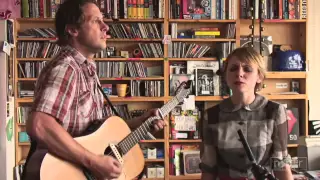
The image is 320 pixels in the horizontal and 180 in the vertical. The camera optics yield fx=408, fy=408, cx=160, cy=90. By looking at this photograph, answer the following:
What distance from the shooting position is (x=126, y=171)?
1998 mm

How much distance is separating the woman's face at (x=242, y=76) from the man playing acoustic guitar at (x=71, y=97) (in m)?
0.61

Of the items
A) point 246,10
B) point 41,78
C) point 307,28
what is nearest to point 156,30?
point 246,10

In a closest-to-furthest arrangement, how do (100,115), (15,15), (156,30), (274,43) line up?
(100,115)
(15,15)
(156,30)
(274,43)

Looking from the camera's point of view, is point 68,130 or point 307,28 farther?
point 307,28

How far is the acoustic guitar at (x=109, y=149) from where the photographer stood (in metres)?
1.63

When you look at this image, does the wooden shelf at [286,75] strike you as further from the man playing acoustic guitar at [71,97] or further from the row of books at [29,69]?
the man playing acoustic guitar at [71,97]

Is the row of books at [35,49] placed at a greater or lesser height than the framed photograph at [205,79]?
greater

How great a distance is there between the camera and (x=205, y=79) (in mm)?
4305

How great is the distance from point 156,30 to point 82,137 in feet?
8.52

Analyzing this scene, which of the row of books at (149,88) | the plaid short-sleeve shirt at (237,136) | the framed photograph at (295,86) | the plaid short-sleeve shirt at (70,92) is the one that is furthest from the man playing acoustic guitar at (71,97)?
the framed photograph at (295,86)

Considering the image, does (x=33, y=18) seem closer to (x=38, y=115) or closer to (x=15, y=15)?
(x=15, y=15)

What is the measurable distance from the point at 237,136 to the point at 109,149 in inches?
24.3

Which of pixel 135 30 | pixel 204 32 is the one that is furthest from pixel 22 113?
pixel 204 32

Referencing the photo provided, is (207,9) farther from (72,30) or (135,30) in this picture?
(72,30)
